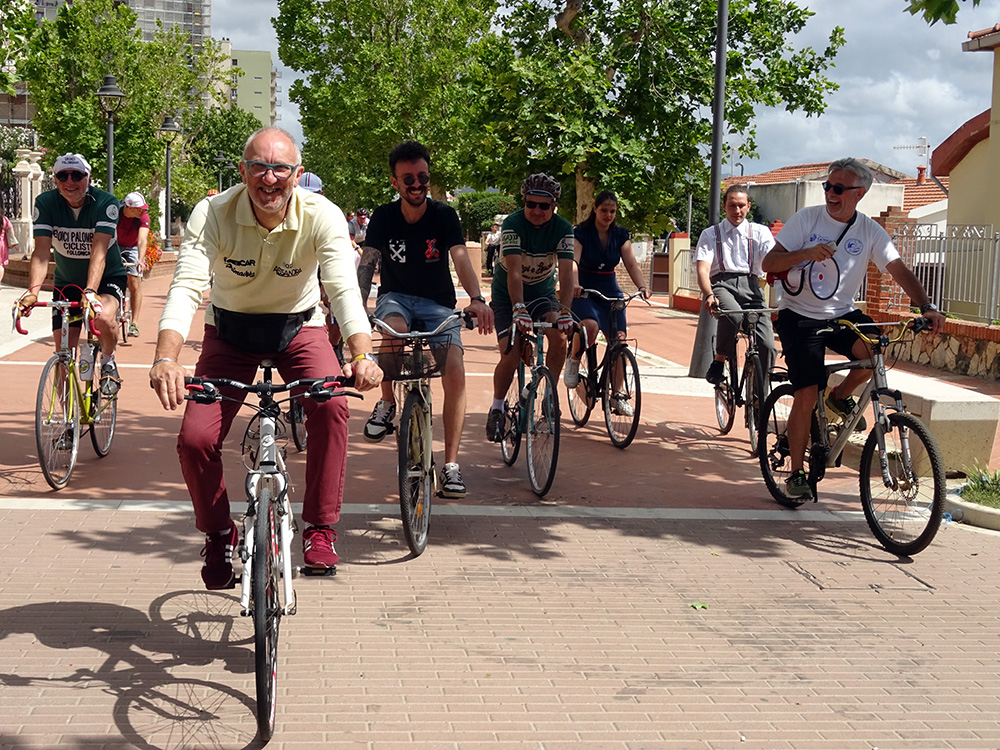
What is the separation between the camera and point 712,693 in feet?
14.4

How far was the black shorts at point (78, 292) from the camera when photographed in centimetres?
778

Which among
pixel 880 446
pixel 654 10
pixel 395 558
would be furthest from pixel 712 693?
pixel 654 10

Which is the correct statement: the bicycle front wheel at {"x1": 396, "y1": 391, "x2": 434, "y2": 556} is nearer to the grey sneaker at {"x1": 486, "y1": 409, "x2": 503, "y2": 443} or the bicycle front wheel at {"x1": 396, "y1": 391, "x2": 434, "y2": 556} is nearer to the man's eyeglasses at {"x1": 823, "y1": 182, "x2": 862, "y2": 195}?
the grey sneaker at {"x1": 486, "y1": 409, "x2": 503, "y2": 443}

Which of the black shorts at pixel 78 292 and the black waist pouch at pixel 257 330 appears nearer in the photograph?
the black waist pouch at pixel 257 330

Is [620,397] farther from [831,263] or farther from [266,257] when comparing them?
[266,257]

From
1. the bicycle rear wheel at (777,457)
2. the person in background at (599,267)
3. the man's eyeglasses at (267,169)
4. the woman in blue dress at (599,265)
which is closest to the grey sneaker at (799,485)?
the bicycle rear wheel at (777,457)

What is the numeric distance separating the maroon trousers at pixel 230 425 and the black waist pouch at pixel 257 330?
43 millimetres

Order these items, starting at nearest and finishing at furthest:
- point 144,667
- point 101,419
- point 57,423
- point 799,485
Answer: point 144,667
point 799,485
point 57,423
point 101,419

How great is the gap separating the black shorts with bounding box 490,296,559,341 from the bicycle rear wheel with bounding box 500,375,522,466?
39 centimetres

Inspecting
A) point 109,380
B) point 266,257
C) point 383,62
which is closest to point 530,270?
point 109,380

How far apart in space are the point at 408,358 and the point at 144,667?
2083mm

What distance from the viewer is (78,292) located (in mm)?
7910

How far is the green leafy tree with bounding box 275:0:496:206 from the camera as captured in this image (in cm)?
4359

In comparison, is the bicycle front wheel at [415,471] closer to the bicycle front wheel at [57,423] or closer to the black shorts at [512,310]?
the black shorts at [512,310]
